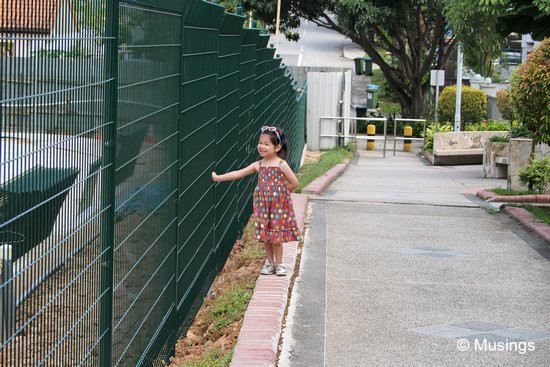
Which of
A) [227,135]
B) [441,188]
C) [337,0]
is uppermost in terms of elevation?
[337,0]

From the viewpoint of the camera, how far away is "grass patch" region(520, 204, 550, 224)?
1258cm

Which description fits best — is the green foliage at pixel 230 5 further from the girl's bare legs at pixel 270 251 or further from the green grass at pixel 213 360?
the green grass at pixel 213 360

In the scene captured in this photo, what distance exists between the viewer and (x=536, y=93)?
13992mm

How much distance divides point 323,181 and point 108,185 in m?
13.2

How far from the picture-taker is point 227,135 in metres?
9.06

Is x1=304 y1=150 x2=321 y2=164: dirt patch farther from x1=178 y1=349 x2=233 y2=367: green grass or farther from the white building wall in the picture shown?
x1=178 y1=349 x2=233 y2=367: green grass

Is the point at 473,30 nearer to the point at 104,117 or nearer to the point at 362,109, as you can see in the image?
the point at 104,117

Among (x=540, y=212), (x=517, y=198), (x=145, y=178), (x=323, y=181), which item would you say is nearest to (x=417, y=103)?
(x=323, y=181)

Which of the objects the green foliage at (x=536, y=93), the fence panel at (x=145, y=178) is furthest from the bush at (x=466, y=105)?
the fence panel at (x=145, y=178)

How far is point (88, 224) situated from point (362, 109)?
3757 centimetres

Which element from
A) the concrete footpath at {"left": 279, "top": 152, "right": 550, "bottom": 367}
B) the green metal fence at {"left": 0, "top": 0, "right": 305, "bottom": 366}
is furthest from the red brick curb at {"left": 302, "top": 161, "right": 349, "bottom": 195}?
the green metal fence at {"left": 0, "top": 0, "right": 305, "bottom": 366}

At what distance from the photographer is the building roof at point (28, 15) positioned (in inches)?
111

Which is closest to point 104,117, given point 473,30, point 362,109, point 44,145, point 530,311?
point 44,145

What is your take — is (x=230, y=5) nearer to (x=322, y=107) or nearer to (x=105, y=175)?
(x=322, y=107)
